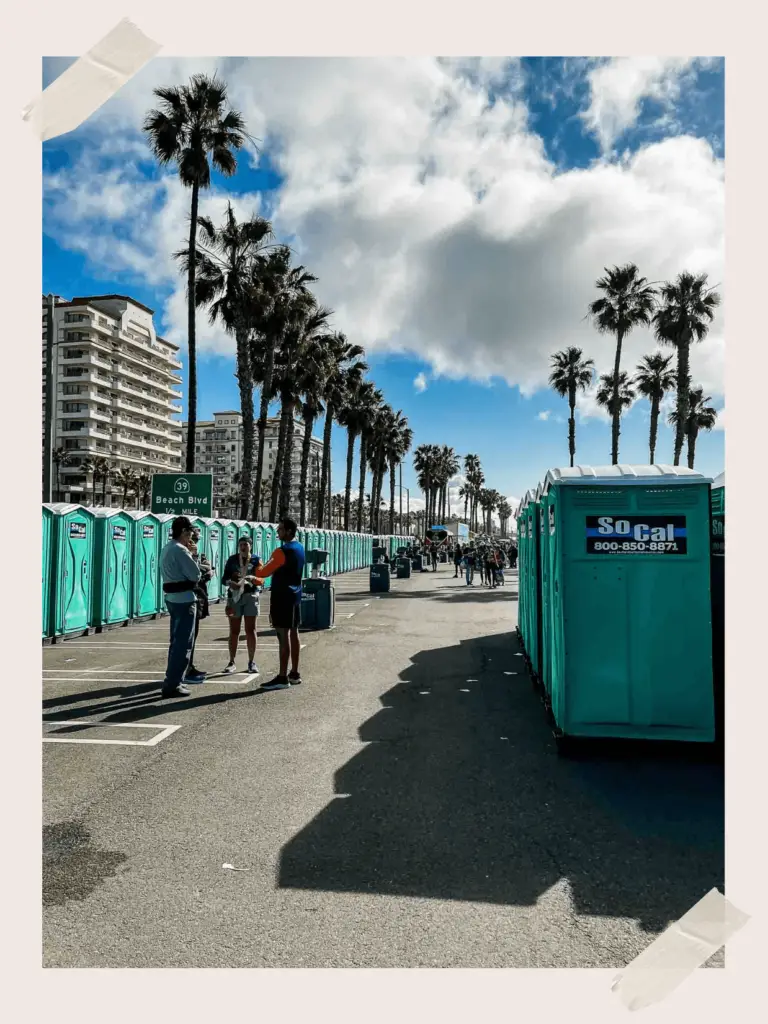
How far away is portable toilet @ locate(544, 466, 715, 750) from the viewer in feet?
16.5

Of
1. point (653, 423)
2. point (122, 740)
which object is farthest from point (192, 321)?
point (653, 423)

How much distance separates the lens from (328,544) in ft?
110

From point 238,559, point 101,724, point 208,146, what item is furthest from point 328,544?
point 101,724

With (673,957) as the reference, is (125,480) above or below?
above

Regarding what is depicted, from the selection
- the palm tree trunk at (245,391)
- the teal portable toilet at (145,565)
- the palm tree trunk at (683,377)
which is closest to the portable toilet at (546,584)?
the teal portable toilet at (145,565)

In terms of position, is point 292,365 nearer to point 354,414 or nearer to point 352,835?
point 354,414

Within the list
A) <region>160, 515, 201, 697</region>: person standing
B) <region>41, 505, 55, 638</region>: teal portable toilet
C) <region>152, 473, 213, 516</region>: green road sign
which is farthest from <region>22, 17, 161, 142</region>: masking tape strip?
<region>152, 473, 213, 516</region>: green road sign

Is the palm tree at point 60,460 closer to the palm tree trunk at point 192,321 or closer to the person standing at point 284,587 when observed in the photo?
the palm tree trunk at point 192,321

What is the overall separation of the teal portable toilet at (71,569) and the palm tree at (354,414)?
33717mm

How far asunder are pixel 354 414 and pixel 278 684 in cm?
4063

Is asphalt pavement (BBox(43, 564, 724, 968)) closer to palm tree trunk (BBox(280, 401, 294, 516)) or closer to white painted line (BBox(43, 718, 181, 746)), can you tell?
white painted line (BBox(43, 718, 181, 746))

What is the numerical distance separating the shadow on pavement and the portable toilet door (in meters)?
8.31

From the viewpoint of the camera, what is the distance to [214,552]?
1844 cm

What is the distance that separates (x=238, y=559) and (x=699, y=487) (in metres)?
5.59
